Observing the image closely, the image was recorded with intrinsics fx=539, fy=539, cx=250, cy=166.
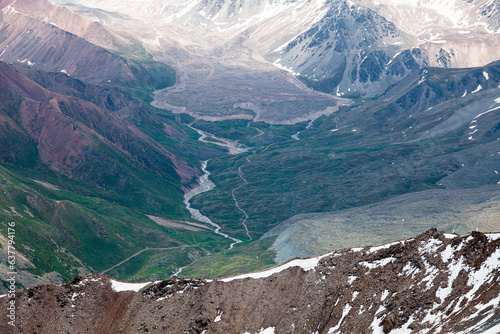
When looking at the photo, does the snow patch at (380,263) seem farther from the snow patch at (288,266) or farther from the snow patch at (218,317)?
the snow patch at (218,317)

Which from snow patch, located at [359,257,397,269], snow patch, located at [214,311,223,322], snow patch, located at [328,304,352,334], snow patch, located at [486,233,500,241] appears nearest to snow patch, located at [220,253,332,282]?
snow patch, located at [214,311,223,322]

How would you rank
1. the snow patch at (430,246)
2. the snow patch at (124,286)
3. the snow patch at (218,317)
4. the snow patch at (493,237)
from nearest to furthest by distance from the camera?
the snow patch at (493,237) < the snow patch at (430,246) < the snow patch at (218,317) < the snow patch at (124,286)

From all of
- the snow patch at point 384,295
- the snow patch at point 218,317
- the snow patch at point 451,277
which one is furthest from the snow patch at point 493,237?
the snow patch at point 218,317

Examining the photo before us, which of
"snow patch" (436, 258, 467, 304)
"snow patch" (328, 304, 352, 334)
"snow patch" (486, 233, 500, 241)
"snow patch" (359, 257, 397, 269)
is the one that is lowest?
"snow patch" (328, 304, 352, 334)

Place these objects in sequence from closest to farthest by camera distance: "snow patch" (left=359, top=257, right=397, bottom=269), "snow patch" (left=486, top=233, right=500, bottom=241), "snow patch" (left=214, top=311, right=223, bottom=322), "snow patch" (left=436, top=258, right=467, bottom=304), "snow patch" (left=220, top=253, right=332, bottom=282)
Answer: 1. "snow patch" (left=436, top=258, right=467, bottom=304)
2. "snow patch" (left=486, top=233, right=500, bottom=241)
3. "snow patch" (left=359, top=257, right=397, bottom=269)
4. "snow patch" (left=214, top=311, right=223, bottom=322)
5. "snow patch" (left=220, top=253, right=332, bottom=282)

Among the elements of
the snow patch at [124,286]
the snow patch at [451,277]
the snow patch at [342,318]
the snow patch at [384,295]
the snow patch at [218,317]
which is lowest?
the snow patch at [218,317]

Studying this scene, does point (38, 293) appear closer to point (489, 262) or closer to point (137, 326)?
point (137, 326)

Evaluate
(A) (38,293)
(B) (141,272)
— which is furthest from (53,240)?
(A) (38,293)

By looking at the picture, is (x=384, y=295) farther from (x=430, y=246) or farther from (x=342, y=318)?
(x=430, y=246)

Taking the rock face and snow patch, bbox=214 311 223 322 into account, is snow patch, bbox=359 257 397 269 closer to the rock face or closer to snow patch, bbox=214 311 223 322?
the rock face
